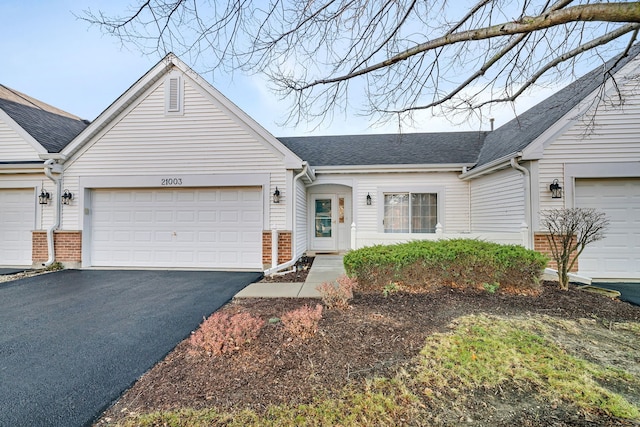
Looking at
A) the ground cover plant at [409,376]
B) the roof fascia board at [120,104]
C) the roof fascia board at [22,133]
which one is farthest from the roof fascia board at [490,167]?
the roof fascia board at [22,133]

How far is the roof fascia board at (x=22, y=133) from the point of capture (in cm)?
854

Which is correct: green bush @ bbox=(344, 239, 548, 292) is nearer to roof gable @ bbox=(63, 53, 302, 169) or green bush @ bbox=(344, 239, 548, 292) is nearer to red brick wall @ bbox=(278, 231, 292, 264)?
red brick wall @ bbox=(278, 231, 292, 264)

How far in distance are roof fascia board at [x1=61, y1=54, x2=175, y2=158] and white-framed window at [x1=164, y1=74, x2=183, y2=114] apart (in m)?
0.33

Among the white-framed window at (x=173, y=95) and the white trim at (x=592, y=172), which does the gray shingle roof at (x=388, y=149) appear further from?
the white-framed window at (x=173, y=95)

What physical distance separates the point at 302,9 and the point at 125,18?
2223 millimetres

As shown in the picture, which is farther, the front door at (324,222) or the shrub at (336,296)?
the front door at (324,222)

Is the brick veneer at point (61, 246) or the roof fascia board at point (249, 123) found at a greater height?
the roof fascia board at point (249, 123)

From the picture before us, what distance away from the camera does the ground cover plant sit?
2.12m

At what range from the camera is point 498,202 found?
26.6 feet

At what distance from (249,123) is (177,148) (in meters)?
2.20

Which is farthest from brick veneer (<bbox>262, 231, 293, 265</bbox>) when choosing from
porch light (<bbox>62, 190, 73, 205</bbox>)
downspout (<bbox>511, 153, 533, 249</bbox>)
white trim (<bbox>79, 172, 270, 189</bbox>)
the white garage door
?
the white garage door

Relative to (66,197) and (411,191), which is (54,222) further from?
(411,191)

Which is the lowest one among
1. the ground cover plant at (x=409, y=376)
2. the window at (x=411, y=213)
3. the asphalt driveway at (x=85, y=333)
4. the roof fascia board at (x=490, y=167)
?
the asphalt driveway at (x=85, y=333)

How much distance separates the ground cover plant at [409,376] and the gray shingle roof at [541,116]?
4.62 meters
